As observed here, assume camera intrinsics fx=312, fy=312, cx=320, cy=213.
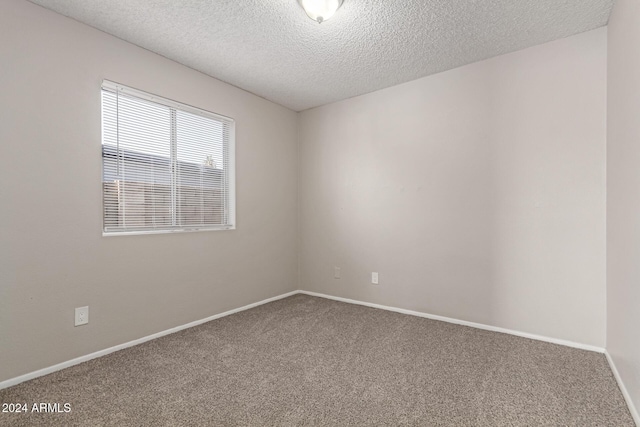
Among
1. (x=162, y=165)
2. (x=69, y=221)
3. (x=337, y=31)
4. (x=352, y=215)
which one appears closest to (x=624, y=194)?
(x=337, y=31)

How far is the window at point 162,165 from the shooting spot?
7.96ft

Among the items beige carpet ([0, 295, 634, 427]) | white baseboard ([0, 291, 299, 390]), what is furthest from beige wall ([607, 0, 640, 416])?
white baseboard ([0, 291, 299, 390])

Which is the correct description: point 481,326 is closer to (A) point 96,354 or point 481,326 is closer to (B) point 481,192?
(B) point 481,192

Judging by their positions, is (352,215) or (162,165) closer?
(162,165)

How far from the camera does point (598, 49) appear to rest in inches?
91.5

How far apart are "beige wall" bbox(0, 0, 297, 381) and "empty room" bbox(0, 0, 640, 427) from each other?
0.5 inches

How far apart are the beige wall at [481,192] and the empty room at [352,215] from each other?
17 mm

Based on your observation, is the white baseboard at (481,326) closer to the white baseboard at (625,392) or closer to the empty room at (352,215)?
the empty room at (352,215)

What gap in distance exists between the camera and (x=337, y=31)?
234 centimetres

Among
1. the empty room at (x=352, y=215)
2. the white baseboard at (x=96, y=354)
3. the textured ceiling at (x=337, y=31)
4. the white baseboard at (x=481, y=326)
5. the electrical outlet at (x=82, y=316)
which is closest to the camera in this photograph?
the empty room at (x=352, y=215)

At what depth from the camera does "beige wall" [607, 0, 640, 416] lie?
157cm

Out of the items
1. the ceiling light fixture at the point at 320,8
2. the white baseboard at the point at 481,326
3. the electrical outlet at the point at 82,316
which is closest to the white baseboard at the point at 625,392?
the white baseboard at the point at 481,326

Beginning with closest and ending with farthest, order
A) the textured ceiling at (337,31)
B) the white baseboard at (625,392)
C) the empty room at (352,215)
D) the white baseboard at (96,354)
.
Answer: the white baseboard at (625,392) → the empty room at (352,215) → the white baseboard at (96,354) → the textured ceiling at (337,31)

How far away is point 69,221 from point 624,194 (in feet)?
11.5
